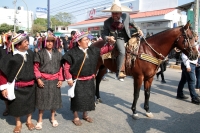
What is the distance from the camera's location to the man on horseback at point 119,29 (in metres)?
4.25

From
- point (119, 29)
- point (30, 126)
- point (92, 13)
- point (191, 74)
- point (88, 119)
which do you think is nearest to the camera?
point (30, 126)

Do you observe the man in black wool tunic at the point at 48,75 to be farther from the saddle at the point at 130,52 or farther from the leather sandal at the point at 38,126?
the saddle at the point at 130,52

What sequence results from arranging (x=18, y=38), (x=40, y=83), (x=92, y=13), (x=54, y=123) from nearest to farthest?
(x=18, y=38) < (x=40, y=83) < (x=54, y=123) < (x=92, y=13)

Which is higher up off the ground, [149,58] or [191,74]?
[149,58]

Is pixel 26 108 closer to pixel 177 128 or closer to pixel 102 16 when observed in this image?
pixel 177 128

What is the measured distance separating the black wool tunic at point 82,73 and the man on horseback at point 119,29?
24.7 inches

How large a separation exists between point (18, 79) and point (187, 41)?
3420mm

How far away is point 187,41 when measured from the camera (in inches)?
163

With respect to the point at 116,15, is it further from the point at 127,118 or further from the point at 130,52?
the point at 127,118

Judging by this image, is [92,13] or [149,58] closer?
[149,58]

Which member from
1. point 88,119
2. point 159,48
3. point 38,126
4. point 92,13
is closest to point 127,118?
point 88,119

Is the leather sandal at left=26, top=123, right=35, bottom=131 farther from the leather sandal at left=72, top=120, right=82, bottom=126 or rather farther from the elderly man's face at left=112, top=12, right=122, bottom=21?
the elderly man's face at left=112, top=12, right=122, bottom=21

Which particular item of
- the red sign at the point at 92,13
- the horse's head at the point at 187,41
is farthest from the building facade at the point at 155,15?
the horse's head at the point at 187,41

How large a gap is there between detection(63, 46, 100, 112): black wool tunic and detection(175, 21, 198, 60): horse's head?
6.03 feet
